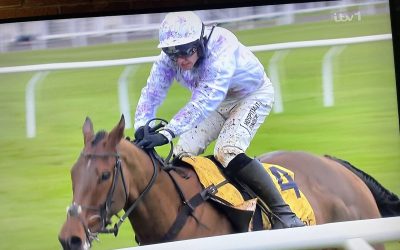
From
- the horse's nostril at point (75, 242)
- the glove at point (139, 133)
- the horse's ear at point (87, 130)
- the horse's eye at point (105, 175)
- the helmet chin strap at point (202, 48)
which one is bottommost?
the horse's nostril at point (75, 242)

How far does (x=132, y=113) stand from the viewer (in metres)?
2.79

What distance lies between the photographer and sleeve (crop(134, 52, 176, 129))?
277 centimetres

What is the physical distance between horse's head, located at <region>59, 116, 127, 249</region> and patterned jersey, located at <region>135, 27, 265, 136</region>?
1.00 ft

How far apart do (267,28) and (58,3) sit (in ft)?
2.92

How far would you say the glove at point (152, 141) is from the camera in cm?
252

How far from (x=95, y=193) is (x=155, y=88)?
0.59 metres

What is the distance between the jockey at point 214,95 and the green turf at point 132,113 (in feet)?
0.19

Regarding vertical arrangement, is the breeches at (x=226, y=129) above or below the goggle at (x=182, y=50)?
below

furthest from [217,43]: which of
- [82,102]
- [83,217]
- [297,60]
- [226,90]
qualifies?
[83,217]

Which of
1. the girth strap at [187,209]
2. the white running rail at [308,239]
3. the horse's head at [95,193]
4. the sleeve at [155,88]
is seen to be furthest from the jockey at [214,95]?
the white running rail at [308,239]

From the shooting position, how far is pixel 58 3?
2.91 m

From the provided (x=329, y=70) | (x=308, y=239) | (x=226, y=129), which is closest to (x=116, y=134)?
(x=226, y=129)

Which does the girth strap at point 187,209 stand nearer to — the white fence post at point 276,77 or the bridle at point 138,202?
the bridle at point 138,202

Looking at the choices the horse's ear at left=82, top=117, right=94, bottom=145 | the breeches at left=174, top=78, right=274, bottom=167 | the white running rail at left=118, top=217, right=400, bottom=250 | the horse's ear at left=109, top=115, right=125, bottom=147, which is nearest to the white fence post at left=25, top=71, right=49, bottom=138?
the horse's ear at left=82, top=117, right=94, bottom=145
